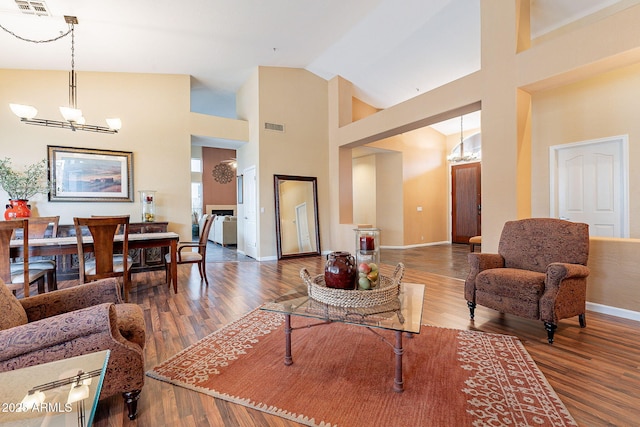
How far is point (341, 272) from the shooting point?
1.93 metres

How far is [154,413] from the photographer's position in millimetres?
1516

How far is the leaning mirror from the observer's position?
6.28 metres

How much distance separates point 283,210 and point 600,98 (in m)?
5.49

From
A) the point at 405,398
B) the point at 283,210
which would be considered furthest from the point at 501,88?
the point at 283,210

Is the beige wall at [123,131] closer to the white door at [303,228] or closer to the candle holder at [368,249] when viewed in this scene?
the white door at [303,228]

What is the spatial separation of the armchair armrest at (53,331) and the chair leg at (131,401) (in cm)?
38

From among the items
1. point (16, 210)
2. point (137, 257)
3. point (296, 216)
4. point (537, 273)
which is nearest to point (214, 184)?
point (296, 216)

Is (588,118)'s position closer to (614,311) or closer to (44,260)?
(614,311)

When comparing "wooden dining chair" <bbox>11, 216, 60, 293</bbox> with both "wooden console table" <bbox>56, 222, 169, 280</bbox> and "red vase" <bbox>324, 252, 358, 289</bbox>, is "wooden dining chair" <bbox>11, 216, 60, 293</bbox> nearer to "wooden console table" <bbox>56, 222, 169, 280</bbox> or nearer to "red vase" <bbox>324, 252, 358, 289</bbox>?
"wooden console table" <bbox>56, 222, 169, 280</bbox>

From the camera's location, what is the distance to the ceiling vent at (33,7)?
126 inches

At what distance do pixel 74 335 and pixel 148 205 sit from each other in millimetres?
4855

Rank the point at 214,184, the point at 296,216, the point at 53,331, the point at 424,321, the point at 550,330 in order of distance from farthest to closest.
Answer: the point at 214,184
the point at 296,216
the point at 424,321
the point at 550,330
the point at 53,331

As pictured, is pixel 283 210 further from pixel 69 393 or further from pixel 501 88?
pixel 69 393

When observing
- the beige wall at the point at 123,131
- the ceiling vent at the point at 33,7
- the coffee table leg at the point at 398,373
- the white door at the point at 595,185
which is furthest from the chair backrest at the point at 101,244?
the white door at the point at 595,185
